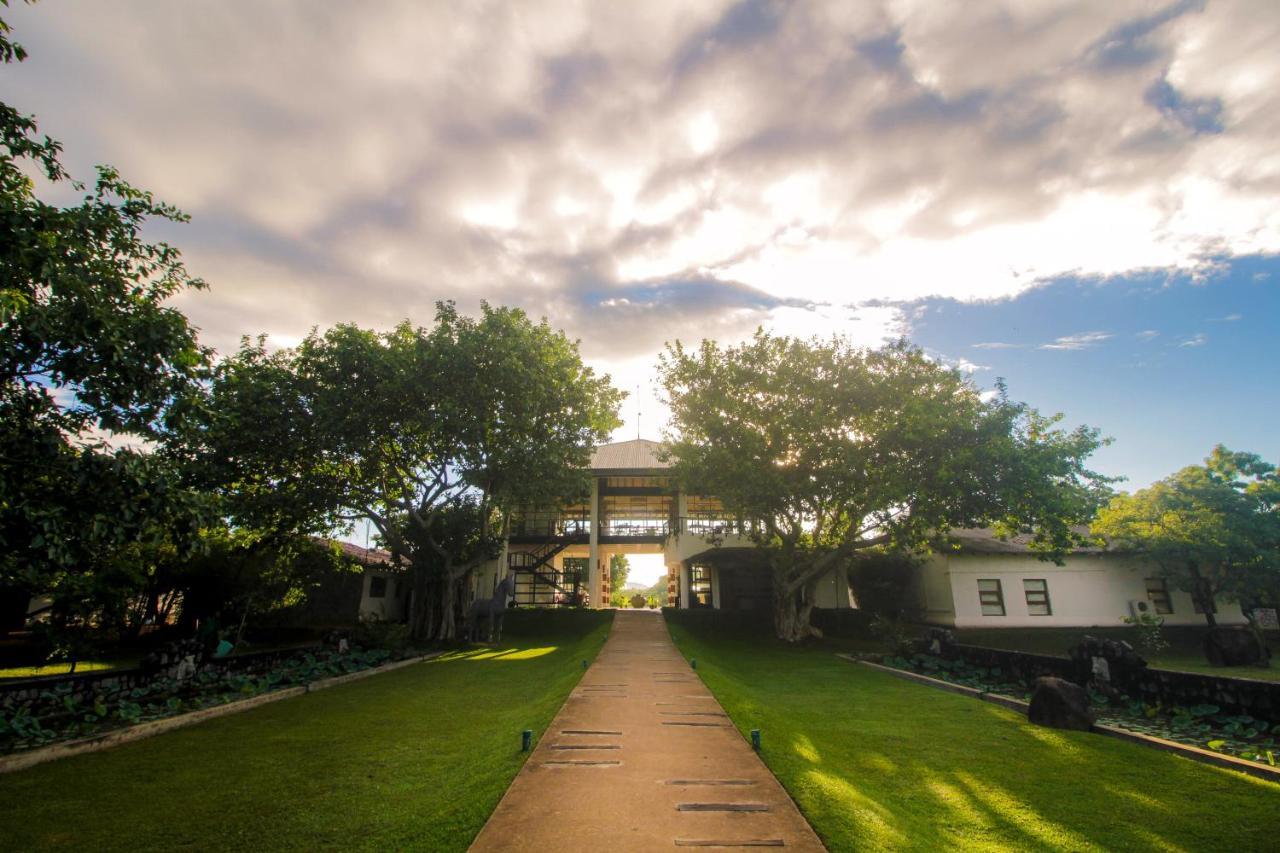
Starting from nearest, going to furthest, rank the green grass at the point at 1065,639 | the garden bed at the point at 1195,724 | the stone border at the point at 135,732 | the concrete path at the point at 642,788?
the concrete path at the point at 642,788
the stone border at the point at 135,732
the garden bed at the point at 1195,724
the green grass at the point at 1065,639

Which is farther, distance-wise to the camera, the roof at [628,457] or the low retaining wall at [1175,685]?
the roof at [628,457]

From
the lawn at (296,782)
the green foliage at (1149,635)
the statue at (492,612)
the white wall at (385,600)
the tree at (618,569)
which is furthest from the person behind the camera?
the tree at (618,569)

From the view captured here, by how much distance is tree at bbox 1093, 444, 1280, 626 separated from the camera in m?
22.3

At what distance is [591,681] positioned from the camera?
1198 centimetres

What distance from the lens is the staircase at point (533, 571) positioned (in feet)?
103

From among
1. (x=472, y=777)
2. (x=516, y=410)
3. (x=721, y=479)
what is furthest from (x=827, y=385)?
(x=472, y=777)

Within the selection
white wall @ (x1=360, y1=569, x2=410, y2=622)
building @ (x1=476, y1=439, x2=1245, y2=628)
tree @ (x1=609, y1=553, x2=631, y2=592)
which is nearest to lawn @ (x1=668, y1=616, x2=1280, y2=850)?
building @ (x1=476, y1=439, x2=1245, y2=628)

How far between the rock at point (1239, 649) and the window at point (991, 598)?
7538 mm

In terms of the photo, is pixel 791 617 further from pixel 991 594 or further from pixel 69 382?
pixel 69 382

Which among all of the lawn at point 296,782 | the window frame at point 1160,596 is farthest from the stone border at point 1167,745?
the window frame at point 1160,596

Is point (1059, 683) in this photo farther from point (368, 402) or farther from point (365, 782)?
point (368, 402)

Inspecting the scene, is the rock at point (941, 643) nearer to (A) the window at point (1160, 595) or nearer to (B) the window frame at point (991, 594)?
(B) the window frame at point (991, 594)

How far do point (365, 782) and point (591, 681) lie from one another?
5.91 meters

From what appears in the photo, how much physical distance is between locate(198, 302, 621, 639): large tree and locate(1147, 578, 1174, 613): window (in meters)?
28.3
